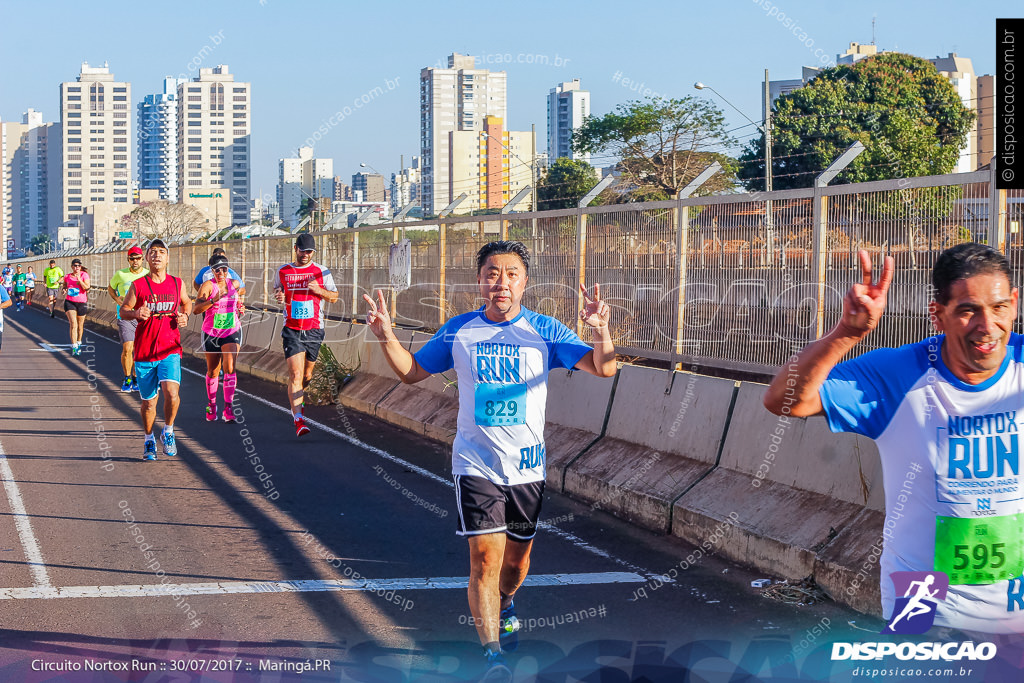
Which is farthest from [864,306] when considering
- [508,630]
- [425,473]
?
[425,473]

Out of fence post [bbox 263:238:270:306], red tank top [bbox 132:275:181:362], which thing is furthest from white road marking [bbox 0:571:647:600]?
fence post [bbox 263:238:270:306]

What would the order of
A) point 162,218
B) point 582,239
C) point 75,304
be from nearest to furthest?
point 582,239, point 75,304, point 162,218

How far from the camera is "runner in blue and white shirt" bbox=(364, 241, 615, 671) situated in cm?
519

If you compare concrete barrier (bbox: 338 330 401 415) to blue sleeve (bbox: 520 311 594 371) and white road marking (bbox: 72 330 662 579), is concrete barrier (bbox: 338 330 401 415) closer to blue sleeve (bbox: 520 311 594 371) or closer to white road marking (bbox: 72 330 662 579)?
white road marking (bbox: 72 330 662 579)

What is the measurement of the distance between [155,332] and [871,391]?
855 centimetres

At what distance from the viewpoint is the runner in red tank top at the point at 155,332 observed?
10.8 metres

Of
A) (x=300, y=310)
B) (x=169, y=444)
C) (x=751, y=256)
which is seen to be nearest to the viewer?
(x=751, y=256)

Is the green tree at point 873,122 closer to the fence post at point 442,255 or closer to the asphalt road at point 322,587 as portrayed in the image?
the fence post at point 442,255

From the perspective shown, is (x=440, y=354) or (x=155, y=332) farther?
(x=155, y=332)

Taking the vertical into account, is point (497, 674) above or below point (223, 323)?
below

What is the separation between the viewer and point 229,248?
2575 centimetres

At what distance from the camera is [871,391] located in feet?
11.7

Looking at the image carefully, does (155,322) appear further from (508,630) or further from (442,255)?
(508,630)

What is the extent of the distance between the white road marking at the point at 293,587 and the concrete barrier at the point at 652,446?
4.66ft
